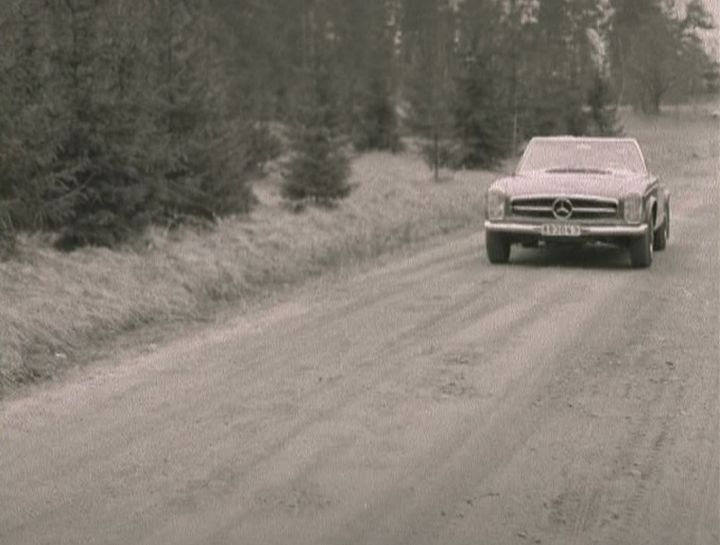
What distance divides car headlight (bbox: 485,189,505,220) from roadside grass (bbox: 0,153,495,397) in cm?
183

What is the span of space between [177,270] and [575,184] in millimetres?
4797

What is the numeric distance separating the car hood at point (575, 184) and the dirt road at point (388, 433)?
2854mm

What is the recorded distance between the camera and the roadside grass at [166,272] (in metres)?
7.95

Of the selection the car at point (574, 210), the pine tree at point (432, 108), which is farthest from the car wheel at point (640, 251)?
the pine tree at point (432, 108)

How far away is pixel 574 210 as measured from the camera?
39.5 ft

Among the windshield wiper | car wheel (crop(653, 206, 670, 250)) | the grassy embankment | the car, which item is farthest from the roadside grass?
car wheel (crop(653, 206, 670, 250))

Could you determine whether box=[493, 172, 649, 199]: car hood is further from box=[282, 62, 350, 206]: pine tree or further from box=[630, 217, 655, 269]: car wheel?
box=[282, 62, 350, 206]: pine tree

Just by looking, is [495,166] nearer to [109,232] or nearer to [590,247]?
[590,247]

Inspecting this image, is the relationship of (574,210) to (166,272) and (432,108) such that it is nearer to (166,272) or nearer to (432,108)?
(166,272)

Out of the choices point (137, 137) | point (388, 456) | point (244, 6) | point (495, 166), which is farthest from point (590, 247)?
point (244, 6)

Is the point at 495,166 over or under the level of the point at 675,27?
under

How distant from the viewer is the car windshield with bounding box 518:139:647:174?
13398 millimetres

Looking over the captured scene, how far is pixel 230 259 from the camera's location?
38.7 feet

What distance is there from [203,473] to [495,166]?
30.7 metres
